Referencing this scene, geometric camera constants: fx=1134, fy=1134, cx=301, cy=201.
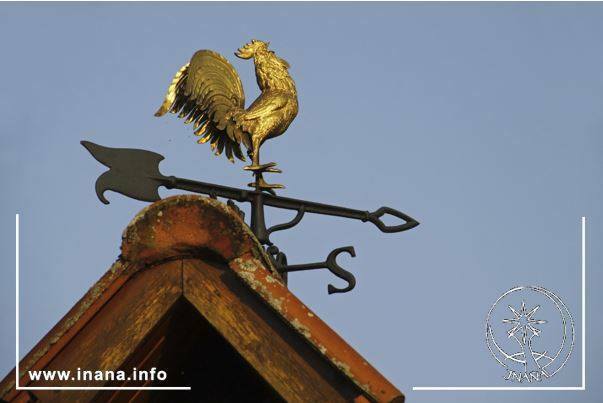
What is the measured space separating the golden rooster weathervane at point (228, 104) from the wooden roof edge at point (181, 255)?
1972mm

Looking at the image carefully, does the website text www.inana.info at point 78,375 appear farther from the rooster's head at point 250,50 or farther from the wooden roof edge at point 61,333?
the rooster's head at point 250,50

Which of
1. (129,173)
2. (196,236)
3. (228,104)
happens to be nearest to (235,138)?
(228,104)

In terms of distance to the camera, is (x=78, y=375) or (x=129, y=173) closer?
(x=78, y=375)

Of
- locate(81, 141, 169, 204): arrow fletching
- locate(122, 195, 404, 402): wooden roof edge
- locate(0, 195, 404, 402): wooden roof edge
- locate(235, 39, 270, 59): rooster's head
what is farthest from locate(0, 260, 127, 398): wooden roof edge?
locate(235, 39, 270, 59): rooster's head

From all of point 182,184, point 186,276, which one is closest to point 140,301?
point 186,276

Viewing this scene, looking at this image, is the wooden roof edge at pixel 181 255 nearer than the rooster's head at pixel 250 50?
Yes

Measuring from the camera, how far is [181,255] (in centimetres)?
244

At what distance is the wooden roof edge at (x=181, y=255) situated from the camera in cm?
232

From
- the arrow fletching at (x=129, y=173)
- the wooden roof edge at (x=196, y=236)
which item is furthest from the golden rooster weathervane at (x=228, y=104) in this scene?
the wooden roof edge at (x=196, y=236)

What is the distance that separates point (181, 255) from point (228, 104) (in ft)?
7.70

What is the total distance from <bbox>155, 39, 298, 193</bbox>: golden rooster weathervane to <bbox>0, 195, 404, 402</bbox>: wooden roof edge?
1.97 meters

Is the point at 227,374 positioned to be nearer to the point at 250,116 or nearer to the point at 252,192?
the point at 252,192

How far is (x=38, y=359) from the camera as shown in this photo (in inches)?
91.7

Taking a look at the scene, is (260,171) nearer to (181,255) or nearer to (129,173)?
(129,173)
